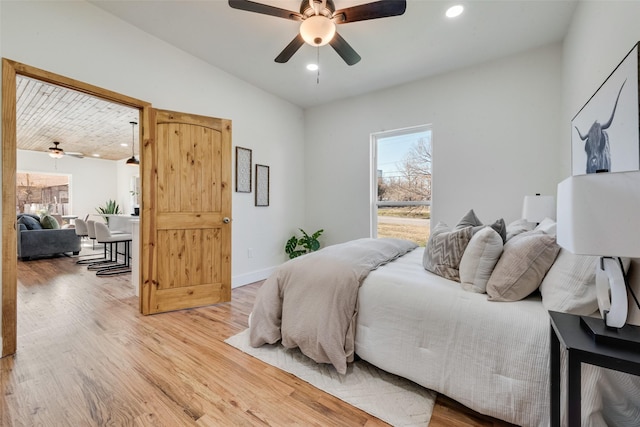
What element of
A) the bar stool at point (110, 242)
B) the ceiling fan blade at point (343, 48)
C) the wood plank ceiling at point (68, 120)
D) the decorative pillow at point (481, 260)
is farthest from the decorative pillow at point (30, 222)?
the decorative pillow at point (481, 260)

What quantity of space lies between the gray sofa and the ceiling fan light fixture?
6.45 meters

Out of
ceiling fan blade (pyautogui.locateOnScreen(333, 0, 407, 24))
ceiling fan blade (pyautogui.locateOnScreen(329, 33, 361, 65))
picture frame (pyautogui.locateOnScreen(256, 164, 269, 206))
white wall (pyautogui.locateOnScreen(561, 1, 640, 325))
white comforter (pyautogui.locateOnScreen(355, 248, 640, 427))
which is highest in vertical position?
ceiling fan blade (pyautogui.locateOnScreen(333, 0, 407, 24))

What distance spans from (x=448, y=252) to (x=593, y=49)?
179 cm

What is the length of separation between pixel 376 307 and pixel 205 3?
277cm

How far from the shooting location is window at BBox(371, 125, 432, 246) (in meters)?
3.59

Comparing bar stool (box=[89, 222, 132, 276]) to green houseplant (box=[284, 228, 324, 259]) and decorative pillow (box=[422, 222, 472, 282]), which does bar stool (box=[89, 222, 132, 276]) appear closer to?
green houseplant (box=[284, 228, 324, 259])

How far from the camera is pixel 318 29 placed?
1.89 m

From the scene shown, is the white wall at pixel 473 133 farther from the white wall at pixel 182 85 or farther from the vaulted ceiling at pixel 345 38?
the white wall at pixel 182 85

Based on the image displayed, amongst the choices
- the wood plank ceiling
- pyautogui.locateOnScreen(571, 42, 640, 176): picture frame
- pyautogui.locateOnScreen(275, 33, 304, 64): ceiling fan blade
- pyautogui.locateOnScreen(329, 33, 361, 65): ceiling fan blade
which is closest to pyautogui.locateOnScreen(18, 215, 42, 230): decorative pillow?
the wood plank ceiling

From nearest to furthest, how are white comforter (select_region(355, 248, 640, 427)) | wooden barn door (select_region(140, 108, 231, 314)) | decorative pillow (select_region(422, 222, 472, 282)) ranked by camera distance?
white comforter (select_region(355, 248, 640, 427)) < decorative pillow (select_region(422, 222, 472, 282)) < wooden barn door (select_region(140, 108, 231, 314))

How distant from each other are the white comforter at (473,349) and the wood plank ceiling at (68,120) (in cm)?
383

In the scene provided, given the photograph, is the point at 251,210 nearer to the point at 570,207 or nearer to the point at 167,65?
the point at 167,65

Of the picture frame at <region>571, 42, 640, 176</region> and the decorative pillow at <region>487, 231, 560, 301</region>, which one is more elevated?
the picture frame at <region>571, 42, 640, 176</region>

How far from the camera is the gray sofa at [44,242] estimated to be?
4965mm
